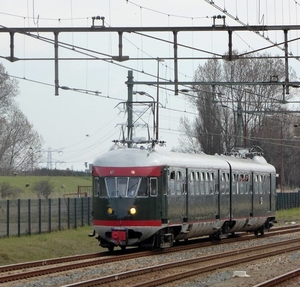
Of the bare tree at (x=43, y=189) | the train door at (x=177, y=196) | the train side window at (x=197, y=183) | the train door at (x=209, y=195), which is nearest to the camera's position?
the train door at (x=177, y=196)

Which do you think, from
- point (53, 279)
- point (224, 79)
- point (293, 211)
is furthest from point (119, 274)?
point (224, 79)

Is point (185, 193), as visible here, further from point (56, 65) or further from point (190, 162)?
point (56, 65)

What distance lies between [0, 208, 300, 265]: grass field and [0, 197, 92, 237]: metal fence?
475mm

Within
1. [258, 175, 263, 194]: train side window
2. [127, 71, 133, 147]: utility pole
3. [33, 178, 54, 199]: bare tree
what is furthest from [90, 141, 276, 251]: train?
[33, 178, 54, 199]: bare tree

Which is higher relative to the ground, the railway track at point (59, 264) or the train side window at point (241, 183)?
the train side window at point (241, 183)

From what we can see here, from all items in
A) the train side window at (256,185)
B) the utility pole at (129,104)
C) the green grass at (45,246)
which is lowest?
the green grass at (45,246)

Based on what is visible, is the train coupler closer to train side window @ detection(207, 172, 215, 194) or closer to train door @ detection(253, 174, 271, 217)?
train side window @ detection(207, 172, 215, 194)

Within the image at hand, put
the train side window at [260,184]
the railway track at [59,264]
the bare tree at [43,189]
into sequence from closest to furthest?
the railway track at [59,264] → the train side window at [260,184] → the bare tree at [43,189]

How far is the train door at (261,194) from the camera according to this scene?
3644 centimetres

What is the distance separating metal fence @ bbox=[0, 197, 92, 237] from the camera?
114 feet

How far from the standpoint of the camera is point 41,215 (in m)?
37.2

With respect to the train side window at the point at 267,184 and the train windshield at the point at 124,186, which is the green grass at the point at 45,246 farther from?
the train side window at the point at 267,184

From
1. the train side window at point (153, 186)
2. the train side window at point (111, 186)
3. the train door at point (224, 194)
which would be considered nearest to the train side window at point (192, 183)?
the train side window at point (153, 186)

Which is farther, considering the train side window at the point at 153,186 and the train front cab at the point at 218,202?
the train front cab at the point at 218,202
